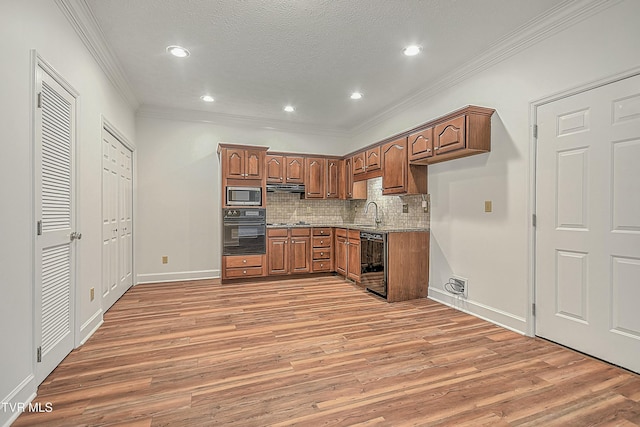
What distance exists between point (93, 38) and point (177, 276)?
3.55 meters

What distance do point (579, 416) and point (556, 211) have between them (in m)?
1.61

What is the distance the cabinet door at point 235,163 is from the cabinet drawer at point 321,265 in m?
1.95

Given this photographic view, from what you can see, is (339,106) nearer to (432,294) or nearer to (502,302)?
(432,294)

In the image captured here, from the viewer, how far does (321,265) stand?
5570 mm

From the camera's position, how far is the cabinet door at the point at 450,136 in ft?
10.6

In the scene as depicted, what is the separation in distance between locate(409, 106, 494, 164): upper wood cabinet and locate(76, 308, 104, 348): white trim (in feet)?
12.8

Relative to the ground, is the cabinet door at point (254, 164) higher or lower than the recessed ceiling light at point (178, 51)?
lower

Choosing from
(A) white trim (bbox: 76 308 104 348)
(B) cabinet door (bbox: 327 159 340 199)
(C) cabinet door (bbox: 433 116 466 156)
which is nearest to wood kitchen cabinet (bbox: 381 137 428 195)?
(C) cabinet door (bbox: 433 116 466 156)

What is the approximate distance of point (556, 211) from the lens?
2723mm

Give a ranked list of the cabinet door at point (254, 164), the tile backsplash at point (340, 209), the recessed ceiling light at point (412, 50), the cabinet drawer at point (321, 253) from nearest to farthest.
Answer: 1. the recessed ceiling light at point (412, 50)
2. the tile backsplash at point (340, 209)
3. the cabinet door at point (254, 164)
4. the cabinet drawer at point (321, 253)

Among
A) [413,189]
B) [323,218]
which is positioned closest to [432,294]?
[413,189]

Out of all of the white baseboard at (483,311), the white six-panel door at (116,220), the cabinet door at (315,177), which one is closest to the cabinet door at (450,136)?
the white baseboard at (483,311)

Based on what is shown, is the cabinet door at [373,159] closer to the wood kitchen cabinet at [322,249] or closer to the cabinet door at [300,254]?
the wood kitchen cabinet at [322,249]

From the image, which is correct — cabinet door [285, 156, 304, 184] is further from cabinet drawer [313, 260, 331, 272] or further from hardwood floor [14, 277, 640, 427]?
hardwood floor [14, 277, 640, 427]
